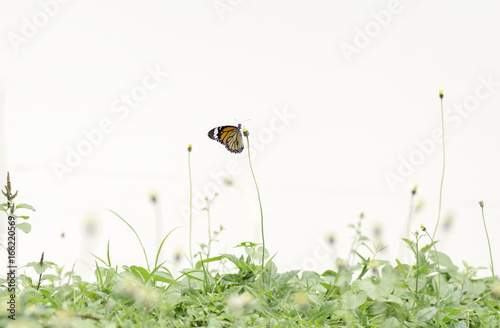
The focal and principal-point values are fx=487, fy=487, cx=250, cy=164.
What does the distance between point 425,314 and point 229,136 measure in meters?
0.68

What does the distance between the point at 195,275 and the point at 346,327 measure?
1.40 ft

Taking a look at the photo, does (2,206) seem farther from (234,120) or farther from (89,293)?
(234,120)

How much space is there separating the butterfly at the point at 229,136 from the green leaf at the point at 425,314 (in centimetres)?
62

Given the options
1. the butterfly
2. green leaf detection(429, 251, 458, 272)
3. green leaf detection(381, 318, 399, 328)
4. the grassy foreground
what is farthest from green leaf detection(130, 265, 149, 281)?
green leaf detection(429, 251, 458, 272)

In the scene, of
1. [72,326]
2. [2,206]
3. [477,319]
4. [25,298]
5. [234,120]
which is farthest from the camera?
[234,120]

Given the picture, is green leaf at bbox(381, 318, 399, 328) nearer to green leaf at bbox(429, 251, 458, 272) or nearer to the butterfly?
green leaf at bbox(429, 251, 458, 272)

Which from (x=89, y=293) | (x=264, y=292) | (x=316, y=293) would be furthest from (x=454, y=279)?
(x=89, y=293)

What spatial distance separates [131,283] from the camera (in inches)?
43.8

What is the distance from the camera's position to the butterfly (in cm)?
138

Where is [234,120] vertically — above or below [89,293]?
above

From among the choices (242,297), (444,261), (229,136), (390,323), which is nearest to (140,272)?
(242,297)

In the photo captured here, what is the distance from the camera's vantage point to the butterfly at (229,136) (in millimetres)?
1376

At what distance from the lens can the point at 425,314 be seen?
1.15m

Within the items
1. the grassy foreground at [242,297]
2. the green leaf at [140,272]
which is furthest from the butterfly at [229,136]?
the green leaf at [140,272]
